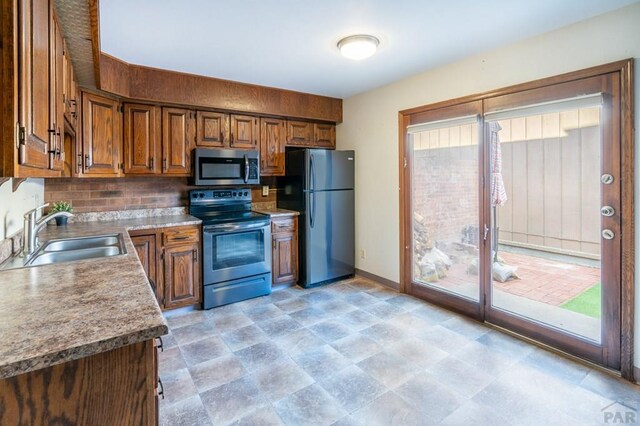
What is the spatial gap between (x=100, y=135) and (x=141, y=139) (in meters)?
0.35

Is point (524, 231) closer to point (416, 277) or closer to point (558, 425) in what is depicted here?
point (416, 277)

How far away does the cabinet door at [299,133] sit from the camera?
4.19 meters

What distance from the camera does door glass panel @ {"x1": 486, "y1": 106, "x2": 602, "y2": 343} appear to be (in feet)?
7.82

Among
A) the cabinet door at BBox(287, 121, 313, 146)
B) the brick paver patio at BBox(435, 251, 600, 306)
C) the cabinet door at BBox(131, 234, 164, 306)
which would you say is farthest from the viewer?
the cabinet door at BBox(287, 121, 313, 146)

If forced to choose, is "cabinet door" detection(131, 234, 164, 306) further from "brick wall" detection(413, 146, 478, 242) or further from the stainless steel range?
"brick wall" detection(413, 146, 478, 242)

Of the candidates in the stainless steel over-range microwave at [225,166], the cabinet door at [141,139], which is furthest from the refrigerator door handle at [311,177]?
the cabinet door at [141,139]

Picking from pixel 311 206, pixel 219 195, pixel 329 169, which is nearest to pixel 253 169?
pixel 219 195

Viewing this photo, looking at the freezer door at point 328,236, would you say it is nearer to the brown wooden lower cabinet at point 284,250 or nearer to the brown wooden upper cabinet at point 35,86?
the brown wooden lower cabinet at point 284,250

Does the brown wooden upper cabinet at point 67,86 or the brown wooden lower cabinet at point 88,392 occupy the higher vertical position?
the brown wooden upper cabinet at point 67,86

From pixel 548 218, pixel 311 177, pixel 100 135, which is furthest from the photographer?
pixel 311 177

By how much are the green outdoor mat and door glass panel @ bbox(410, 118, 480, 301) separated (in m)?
0.72

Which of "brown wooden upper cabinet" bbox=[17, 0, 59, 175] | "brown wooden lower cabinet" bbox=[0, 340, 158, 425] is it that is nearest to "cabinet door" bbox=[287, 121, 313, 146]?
"brown wooden upper cabinet" bbox=[17, 0, 59, 175]

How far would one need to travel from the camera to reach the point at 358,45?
2.55m

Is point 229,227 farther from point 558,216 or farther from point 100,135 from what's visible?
point 558,216
